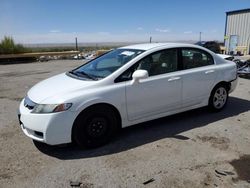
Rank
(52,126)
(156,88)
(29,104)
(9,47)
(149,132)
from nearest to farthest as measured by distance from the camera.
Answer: (52,126)
(29,104)
(156,88)
(149,132)
(9,47)

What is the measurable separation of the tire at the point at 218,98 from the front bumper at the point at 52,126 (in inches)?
122

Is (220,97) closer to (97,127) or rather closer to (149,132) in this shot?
(149,132)

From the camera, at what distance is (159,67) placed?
14.9 ft

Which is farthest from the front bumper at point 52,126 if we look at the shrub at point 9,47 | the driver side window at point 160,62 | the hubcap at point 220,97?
the shrub at point 9,47

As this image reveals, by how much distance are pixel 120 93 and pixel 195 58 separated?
198 centimetres

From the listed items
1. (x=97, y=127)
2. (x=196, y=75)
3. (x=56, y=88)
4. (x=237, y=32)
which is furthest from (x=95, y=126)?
(x=237, y=32)

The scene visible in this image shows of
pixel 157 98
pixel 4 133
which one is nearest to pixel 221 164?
pixel 157 98

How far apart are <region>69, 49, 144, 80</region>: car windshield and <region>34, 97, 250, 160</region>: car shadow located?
114 cm

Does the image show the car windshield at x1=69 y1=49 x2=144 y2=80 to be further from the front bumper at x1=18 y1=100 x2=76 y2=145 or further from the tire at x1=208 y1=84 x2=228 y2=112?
the tire at x1=208 y1=84 x2=228 y2=112

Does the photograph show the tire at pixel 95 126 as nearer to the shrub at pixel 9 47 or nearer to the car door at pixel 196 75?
the car door at pixel 196 75

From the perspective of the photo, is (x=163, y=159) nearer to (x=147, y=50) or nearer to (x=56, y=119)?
(x=56, y=119)

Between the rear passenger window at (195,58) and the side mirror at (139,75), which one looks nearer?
the side mirror at (139,75)

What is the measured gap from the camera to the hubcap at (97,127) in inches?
152

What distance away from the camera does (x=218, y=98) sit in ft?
18.0
